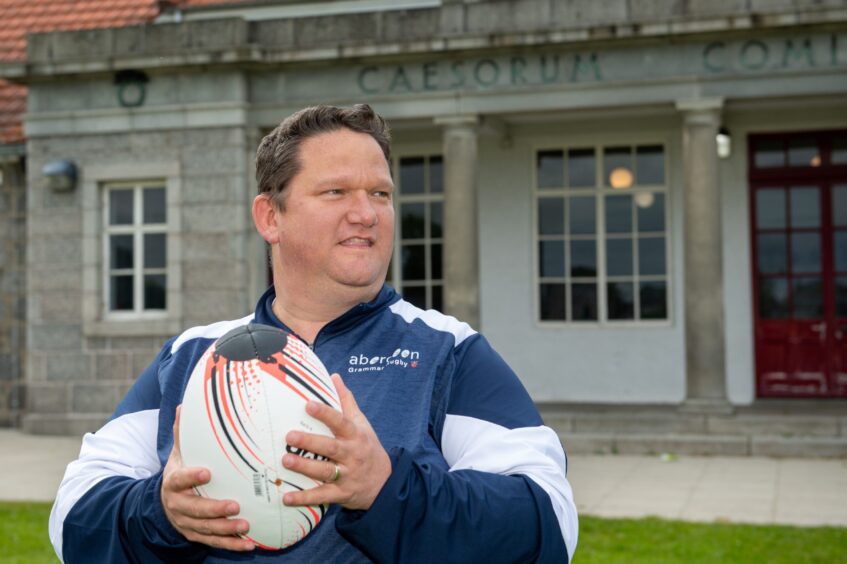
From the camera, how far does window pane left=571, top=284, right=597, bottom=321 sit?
47.6 ft

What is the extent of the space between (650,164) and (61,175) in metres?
7.24

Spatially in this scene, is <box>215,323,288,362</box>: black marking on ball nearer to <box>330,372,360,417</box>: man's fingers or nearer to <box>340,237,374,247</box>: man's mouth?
<box>330,372,360,417</box>: man's fingers

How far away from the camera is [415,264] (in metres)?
15.0

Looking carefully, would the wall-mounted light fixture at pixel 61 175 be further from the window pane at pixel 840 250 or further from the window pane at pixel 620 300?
the window pane at pixel 840 250

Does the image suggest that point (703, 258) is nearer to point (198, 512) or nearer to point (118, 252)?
point (118, 252)

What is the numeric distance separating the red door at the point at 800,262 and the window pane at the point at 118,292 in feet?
25.5

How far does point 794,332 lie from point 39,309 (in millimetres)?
9268

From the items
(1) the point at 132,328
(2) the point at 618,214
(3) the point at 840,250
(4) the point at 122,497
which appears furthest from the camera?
(2) the point at 618,214

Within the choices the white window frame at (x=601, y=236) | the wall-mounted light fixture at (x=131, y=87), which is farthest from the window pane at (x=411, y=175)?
the wall-mounted light fixture at (x=131, y=87)

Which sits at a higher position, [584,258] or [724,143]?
[724,143]

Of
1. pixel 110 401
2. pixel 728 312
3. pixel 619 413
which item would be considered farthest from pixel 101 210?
pixel 728 312

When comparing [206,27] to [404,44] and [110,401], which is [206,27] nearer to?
[404,44]

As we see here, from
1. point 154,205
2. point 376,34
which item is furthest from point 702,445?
point 154,205

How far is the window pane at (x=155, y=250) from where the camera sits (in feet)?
45.2
